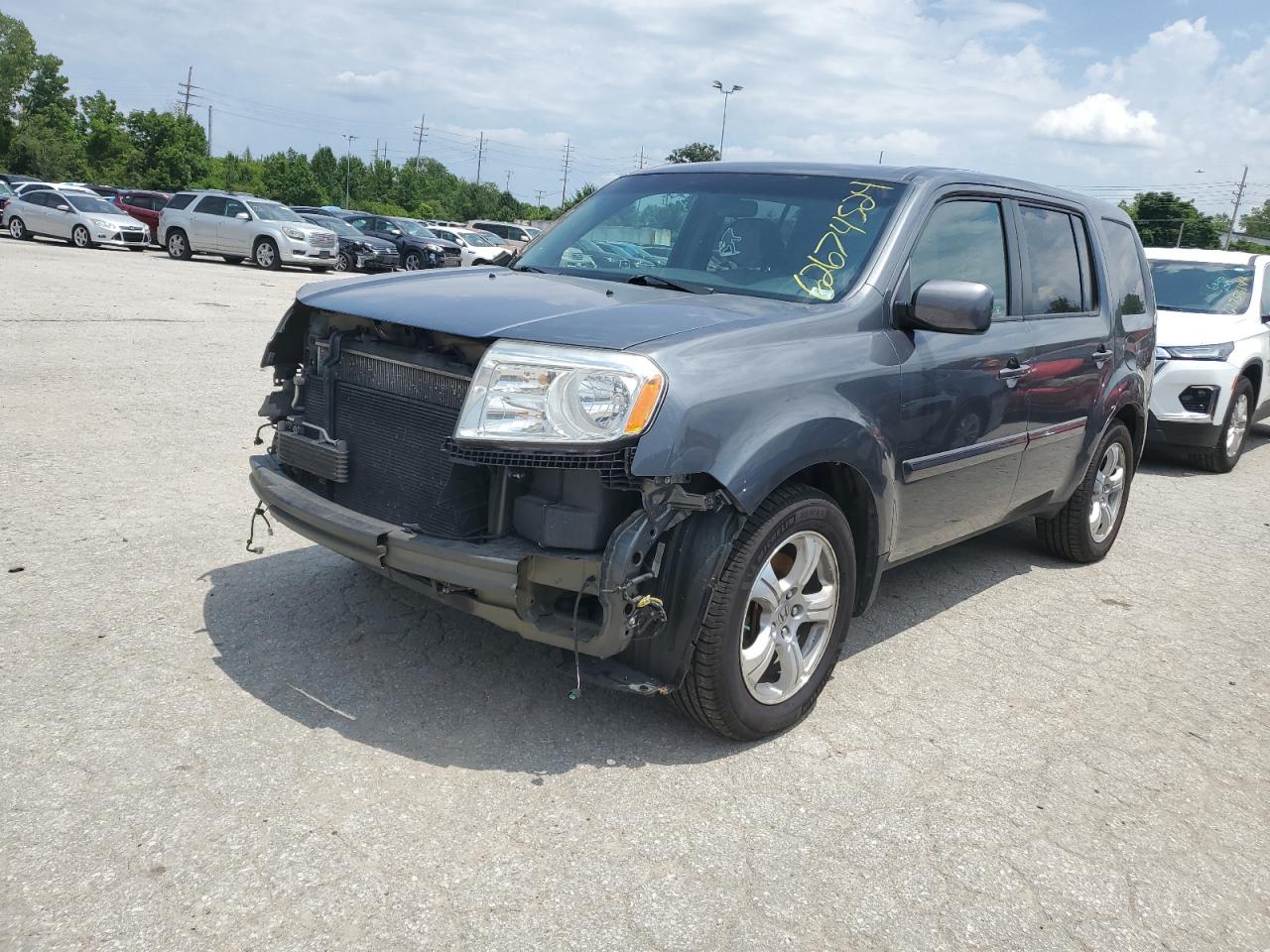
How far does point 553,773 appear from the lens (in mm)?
3248

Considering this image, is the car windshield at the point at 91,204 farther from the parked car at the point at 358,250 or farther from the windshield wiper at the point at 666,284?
the windshield wiper at the point at 666,284

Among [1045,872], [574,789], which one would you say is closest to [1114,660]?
[1045,872]

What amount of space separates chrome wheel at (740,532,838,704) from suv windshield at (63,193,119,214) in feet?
98.2

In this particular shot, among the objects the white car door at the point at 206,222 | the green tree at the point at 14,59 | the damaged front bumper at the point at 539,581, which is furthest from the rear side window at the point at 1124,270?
the green tree at the point at 14,59

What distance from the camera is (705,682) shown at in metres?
3.26

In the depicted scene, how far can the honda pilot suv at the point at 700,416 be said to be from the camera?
3.07m

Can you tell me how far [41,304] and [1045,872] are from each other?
44.2ft

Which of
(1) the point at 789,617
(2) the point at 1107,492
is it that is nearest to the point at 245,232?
(2) the point at 1107,492

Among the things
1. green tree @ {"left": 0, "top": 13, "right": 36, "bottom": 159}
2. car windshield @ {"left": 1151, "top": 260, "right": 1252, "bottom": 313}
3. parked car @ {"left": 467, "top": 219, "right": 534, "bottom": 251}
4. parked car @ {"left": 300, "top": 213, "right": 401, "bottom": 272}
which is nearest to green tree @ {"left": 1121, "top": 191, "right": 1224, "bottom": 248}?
parked car @ {"left": 467, "top": 219, "right": 534, "bottom": 251}

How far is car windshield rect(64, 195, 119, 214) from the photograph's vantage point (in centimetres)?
2838

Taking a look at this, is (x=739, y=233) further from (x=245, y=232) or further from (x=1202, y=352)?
(x=245, y=232)

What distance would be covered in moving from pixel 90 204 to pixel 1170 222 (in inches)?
2471

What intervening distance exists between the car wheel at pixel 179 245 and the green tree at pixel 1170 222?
58.9 meters

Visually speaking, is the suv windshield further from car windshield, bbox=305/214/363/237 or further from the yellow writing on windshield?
the yellow writing on windshield
